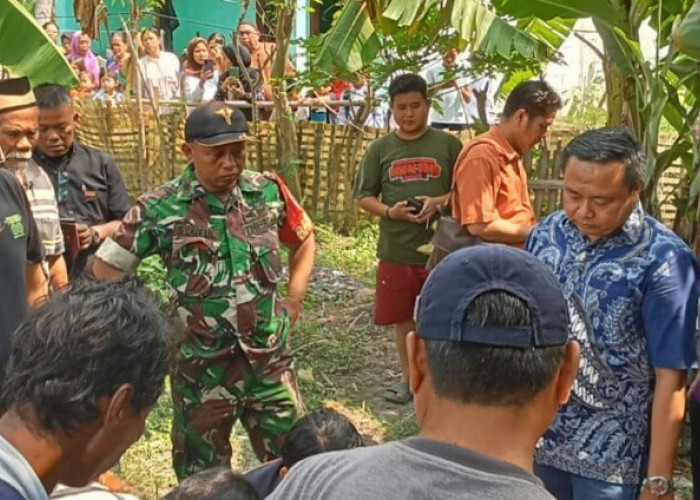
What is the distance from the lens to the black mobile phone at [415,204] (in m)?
5.59

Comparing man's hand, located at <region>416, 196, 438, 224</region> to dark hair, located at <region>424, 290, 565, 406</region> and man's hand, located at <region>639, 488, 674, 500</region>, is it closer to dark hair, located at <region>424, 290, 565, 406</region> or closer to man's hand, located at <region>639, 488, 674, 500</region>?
man's hand, located at <region>639, 488, 674, 500</region>

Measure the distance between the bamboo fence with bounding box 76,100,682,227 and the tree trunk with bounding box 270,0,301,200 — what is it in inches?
7.0

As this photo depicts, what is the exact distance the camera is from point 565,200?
2912mm

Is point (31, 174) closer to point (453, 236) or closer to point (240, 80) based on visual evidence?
point (453, 236)

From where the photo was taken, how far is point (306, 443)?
301 centimetres

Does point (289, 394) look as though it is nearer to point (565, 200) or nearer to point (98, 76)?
point (565, 200)

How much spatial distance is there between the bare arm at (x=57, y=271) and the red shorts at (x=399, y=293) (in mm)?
2092

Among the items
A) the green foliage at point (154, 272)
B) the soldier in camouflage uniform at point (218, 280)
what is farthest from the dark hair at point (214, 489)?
the green foliage at point (154, 272)

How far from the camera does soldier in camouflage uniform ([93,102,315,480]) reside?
364cm

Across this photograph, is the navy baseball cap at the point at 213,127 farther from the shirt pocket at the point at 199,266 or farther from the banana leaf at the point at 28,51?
the banana leaf at the point at 28,51

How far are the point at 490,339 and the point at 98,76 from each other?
1157 centimetres

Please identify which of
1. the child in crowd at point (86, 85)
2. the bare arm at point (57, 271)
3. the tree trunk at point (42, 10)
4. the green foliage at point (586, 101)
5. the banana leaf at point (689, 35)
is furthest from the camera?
the green foliage at point (586, 101)

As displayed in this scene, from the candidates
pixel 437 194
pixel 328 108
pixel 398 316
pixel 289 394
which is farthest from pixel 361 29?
pixel 328 108

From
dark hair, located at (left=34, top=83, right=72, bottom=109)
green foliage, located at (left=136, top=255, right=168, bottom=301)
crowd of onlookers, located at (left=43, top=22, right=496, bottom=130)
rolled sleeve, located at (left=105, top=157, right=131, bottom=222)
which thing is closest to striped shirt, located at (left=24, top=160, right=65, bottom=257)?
dark hair, located at (left=34, top=83, right=72, bottom=109)
